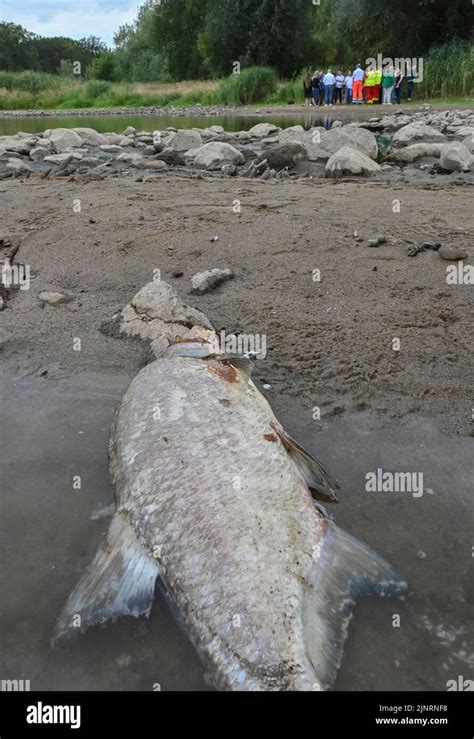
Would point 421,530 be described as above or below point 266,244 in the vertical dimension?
below

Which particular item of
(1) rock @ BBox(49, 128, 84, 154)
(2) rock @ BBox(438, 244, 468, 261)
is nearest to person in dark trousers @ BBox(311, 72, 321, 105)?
(1) rock @ BBox(49, 128, 84, 154)

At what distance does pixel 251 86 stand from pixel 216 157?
28443 mm

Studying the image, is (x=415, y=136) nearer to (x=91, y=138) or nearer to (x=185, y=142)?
(x=185, y=142)

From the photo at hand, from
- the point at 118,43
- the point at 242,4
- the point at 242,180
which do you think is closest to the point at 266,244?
the point at 242,180

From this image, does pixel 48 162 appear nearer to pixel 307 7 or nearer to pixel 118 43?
pixel 307 7

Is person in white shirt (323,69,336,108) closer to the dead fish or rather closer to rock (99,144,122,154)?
rock (99,144,122,154)

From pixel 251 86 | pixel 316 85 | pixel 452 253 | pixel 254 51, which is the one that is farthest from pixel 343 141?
pixel 254 51

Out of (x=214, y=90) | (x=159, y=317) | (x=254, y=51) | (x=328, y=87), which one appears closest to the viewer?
(x=159, y=317)

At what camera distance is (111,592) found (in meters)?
2.51

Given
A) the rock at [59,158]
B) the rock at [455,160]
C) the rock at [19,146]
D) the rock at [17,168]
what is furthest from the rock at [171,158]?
the rock at [455,160]

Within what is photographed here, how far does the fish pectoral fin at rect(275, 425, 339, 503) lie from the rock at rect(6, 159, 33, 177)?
10112mm

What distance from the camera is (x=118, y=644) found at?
247 centimetres

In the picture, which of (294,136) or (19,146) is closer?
(294,136)

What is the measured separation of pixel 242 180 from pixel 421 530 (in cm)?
790
